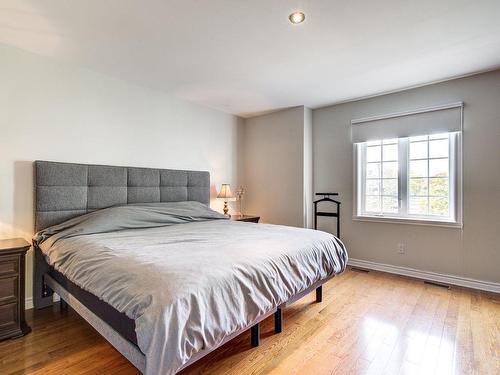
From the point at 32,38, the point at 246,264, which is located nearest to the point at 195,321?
the point at 246,264

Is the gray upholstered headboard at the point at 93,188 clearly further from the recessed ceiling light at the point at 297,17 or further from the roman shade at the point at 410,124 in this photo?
the roman shade at the point at 410,124

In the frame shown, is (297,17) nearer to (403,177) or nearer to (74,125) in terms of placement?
(74,125)

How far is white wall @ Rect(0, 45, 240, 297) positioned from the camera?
7.88 ft

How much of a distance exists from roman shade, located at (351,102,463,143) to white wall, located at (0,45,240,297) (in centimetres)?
234

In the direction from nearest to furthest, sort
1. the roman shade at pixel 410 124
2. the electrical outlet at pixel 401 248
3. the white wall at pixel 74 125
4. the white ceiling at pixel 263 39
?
the white ceiling at pixel 263 39 < the white wall at pixel 74 125 < the roman shade at pixel 410 124 < the electrical outlet at pixel 401 248

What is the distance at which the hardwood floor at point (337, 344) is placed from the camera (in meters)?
1.69

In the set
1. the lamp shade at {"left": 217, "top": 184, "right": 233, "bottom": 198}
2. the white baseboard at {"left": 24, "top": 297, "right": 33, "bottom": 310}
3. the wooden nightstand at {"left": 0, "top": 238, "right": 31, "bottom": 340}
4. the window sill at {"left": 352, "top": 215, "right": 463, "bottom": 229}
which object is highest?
the lamp shade at {"left": 217, "top": 184, "right": 233, "bottom": 198}

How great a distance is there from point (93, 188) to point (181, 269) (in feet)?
6.34

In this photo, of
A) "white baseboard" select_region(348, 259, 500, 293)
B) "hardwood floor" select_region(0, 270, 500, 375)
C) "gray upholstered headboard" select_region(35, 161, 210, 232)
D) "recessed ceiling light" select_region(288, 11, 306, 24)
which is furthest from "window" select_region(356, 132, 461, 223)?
"gray upholstered headboard" select_region(35, 161, 210, 232)

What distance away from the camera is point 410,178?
3.45m

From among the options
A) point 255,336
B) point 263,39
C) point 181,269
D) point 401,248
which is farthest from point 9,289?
point 401,248

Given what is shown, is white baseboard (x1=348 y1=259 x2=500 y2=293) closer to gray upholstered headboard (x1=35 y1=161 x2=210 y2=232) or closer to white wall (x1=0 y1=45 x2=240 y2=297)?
gray upholstered headboard (x1=35 y1=161 x2=210 y2=232)

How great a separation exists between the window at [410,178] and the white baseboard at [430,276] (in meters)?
0.65

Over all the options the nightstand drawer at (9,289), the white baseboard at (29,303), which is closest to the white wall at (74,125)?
the white baseboard at (29,303)
